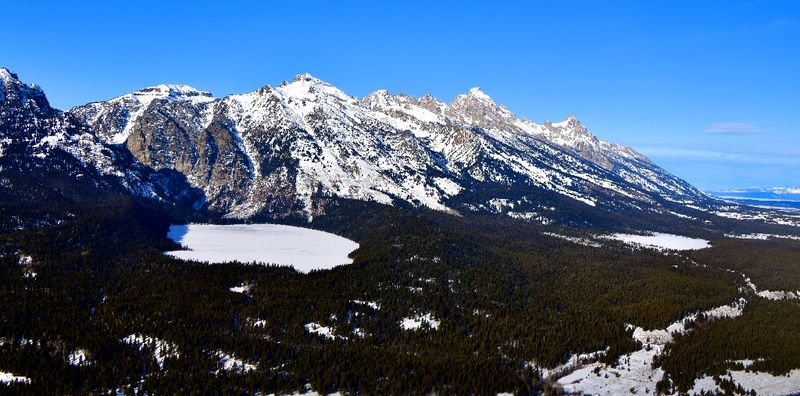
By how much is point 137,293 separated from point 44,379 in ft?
214

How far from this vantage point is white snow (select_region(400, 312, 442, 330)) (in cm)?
17762

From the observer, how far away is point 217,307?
180375mm

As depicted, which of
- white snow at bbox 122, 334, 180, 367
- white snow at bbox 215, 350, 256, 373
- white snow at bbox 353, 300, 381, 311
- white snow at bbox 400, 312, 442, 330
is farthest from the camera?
white snow at bbox 353, 300, 381, 311

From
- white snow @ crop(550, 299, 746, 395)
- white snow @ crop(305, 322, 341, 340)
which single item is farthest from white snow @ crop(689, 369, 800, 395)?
white snow @ crop(305, 322, 341, 340)

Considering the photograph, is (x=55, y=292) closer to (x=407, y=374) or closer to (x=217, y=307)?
(x=217, y=307)

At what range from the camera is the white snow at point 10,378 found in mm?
119125

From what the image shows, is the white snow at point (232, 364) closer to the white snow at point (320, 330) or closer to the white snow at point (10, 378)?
the white snow at point (320, 330)

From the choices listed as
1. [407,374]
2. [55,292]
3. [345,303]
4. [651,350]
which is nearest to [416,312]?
[345,303]

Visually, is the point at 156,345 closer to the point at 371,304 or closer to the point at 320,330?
the point at 320,330

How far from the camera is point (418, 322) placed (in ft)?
601

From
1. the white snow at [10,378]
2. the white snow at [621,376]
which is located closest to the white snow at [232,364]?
the white snow at [10,378]

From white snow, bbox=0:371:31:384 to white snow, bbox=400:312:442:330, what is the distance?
9555cm

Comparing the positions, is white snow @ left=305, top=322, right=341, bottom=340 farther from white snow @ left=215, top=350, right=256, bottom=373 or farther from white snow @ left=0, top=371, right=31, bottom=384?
white snow @ left=0, top=371, right=31, bottom=384

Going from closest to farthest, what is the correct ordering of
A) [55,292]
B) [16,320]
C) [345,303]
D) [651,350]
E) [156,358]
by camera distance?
1. [156,358]
2. [16,320]
3. [651,350]
4. [55,292]
5. [345,303]
